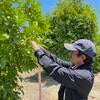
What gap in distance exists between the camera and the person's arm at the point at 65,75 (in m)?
3.82

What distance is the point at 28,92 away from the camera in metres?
10.6

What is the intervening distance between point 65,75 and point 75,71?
146mm

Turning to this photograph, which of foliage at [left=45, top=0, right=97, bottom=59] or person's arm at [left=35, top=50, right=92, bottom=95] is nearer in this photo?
person's arm at [left=35, top=50, right=92, bottom=95]

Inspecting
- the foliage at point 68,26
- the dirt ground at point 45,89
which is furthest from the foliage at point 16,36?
the foliage at point 68,26

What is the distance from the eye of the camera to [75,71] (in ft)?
13.0

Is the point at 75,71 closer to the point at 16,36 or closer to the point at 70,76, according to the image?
the point at 70,76

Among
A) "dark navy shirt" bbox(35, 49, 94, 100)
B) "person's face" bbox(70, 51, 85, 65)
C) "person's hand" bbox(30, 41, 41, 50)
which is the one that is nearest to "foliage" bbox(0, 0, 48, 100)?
"person's hand" bbox(30, 41, 41, 50)

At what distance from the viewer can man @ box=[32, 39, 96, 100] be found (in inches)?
151

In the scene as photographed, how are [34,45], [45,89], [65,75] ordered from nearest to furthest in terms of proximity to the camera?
1. [65,75]
2. [34,45]
3. [45,89]

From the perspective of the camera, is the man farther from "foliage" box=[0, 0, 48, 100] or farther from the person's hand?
"foliage" box=[0, 0, 48, 100]

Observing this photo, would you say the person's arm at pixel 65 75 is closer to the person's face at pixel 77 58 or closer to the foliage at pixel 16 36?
the person's face at pixel 77 58

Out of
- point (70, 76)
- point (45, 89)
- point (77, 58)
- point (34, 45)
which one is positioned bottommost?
point (45, 89)

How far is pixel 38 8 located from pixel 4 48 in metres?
0.85

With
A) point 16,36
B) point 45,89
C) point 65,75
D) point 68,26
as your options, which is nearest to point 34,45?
point 16,36
